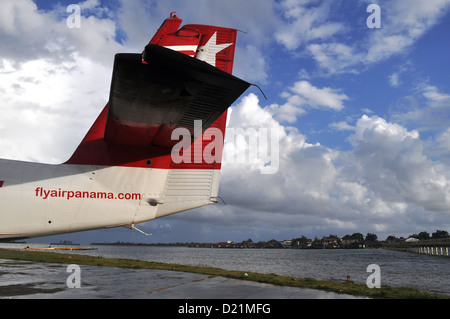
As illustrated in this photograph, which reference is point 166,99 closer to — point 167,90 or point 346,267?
point 167,90

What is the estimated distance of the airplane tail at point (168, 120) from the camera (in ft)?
10.9

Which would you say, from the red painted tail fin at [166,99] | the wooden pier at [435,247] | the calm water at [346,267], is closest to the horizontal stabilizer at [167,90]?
the red painted tail fin at [166,99]

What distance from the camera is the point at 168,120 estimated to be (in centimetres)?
448

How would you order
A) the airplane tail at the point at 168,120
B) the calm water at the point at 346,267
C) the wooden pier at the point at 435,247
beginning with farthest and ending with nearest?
1. the wooden pier at the point at 435,247
2. the calm water at the point at 346,267
3. the airplane tail at the point at 168,120

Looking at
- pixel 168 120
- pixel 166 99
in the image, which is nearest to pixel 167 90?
pixel 166 99

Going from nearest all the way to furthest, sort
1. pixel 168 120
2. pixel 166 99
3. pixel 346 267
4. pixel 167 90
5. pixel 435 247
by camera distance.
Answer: pixel 167 90 < pixel 166 99 < pixel 168 120 < pixel 346 267 < pixel 435 247

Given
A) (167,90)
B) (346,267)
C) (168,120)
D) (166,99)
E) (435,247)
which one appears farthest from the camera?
(435,247)

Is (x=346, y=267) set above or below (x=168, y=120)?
below

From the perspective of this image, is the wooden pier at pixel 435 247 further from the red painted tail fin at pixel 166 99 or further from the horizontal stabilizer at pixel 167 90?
the horizontal stabilizer at pixel 167 90

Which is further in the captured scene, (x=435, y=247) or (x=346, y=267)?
(x=435, y=247)
